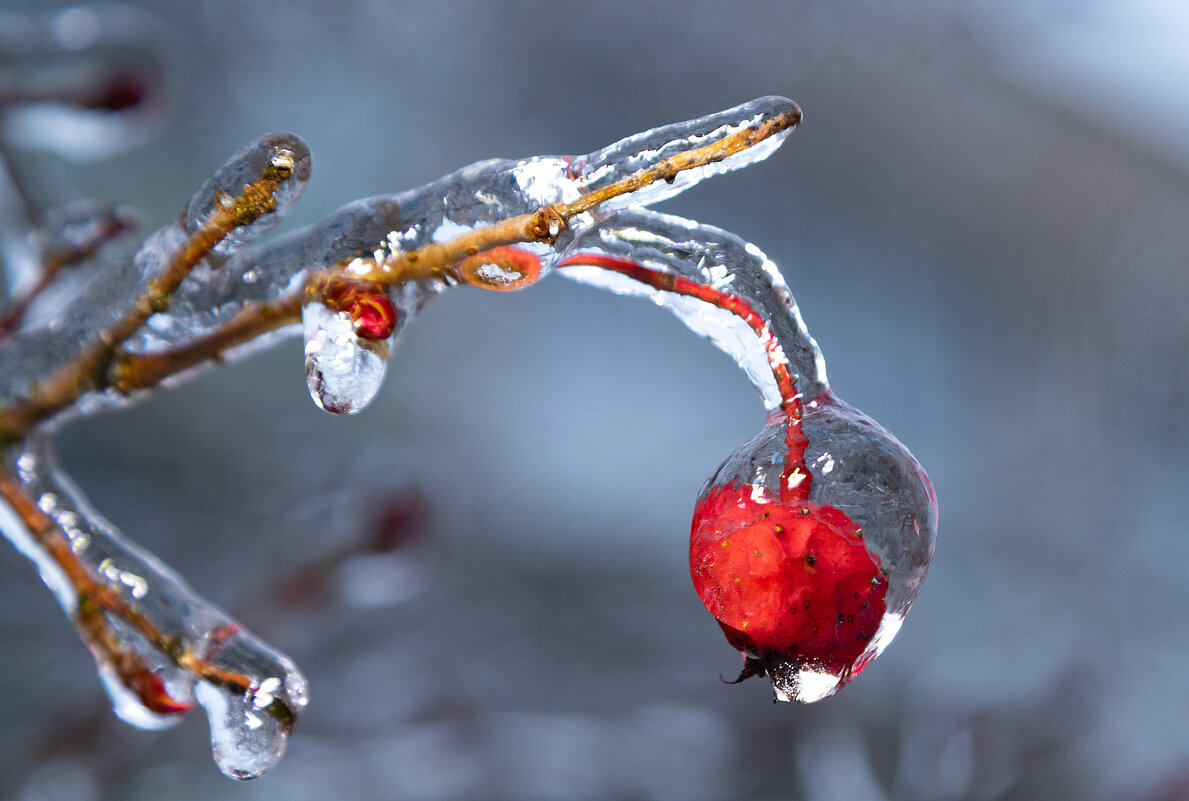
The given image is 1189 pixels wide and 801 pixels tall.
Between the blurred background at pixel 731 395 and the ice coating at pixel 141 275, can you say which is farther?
the blurred background at pixel 731 395

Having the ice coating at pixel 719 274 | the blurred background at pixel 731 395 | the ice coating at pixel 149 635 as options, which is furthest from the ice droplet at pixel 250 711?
the blurred background at pixel 731 395

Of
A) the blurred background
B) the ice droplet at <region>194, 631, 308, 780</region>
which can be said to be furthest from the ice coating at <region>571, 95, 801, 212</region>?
the blurred background

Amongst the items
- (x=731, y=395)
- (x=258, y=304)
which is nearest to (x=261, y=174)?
(x=258, y=304)

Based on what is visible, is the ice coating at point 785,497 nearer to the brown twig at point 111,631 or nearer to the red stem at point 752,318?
the red stem at point 752,318

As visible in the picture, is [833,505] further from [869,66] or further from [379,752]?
[869,66]

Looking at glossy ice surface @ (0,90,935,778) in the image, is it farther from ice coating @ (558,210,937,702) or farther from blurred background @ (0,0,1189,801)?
blurred background @ (0,0,1189,801)

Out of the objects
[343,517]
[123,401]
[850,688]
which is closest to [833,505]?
[123,401]
